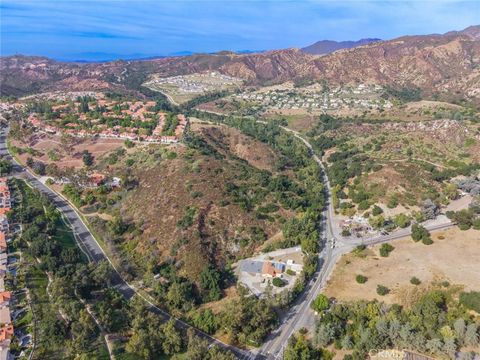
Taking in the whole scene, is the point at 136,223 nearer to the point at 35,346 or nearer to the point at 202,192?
the point at 202,192

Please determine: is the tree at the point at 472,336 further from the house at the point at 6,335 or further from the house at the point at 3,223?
the house at the point at 3,223

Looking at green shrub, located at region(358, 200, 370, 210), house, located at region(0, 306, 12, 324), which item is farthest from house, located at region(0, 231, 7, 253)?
green shrub, located at region(358, 200, 370, 210)

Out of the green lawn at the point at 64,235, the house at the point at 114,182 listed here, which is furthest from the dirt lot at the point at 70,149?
the green lawn at the point at 64,235

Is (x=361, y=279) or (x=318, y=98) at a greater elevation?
(x=318, y=98)

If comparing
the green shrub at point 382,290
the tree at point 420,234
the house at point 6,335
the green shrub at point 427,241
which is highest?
the tree at point 420,234

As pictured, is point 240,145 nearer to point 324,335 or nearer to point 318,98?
point 324,335

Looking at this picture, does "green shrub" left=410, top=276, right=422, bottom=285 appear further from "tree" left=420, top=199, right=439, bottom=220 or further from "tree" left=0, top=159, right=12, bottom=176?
"tree" left=0, top=159, right=12, bottom=176

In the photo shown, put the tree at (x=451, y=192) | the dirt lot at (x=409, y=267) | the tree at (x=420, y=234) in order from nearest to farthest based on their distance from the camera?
1. the dirt lot at (x=409, y=267)
2. the tree at (x=420, y=234)
3. the tree at (x=451, y=192)

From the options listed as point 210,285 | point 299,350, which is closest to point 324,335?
point 299,350
